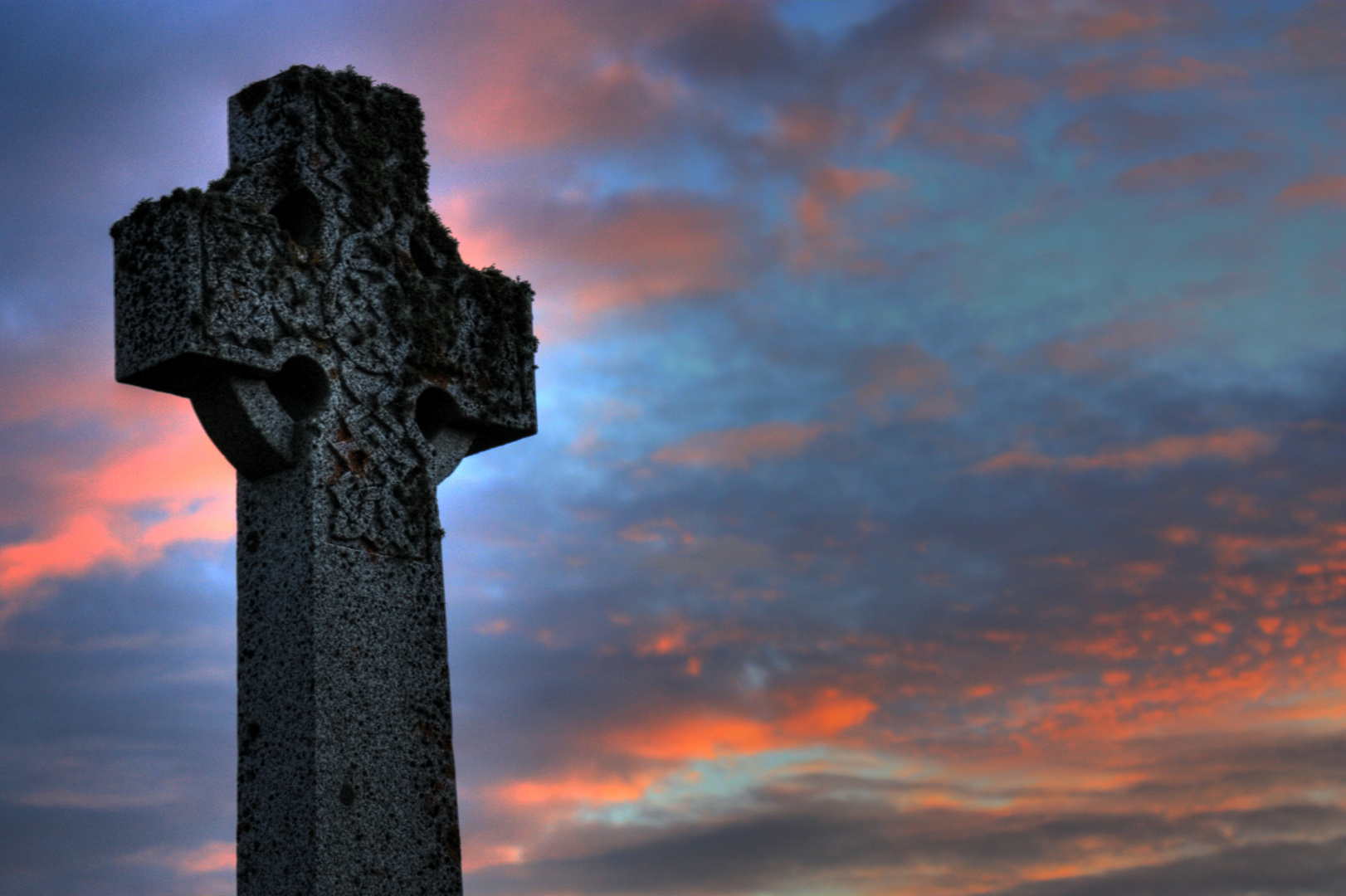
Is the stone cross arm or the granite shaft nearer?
the granite shaft

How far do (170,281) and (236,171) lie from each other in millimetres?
683

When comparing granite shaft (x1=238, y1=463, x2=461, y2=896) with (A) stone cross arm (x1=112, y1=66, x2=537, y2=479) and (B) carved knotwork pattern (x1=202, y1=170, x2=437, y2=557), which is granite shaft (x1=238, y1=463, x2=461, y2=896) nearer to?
(B) carved knotwork pattern (x1=202, y1=170, x2=437, y2=557)

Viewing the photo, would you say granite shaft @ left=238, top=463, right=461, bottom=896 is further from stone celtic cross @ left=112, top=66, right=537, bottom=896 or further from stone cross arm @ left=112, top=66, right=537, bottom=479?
stone cross arm @ left=112, top=66, right=537, bottom=479

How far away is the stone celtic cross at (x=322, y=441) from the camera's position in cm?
580

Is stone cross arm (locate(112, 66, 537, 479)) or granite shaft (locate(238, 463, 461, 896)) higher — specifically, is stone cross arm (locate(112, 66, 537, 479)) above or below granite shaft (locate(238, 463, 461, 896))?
above

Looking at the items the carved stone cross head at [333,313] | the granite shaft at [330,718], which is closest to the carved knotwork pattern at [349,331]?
A: the carved stone cross head at [333,313]

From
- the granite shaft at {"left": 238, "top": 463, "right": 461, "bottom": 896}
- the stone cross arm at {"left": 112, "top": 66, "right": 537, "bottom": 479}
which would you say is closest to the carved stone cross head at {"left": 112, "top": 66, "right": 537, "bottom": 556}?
the stone cross arm at {"left": 112, "top": 66, "right": 537, "bottom": 479}

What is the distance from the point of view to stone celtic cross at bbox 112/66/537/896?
580 centimetres

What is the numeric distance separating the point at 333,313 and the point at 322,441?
569mm

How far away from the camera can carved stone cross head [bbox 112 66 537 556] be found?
233 inches

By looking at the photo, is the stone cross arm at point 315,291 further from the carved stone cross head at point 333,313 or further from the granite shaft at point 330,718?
the granite shaft at point 330,718

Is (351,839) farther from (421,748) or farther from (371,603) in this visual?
(371,603)

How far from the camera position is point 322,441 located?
6.14 m

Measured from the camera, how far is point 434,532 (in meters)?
6.53
